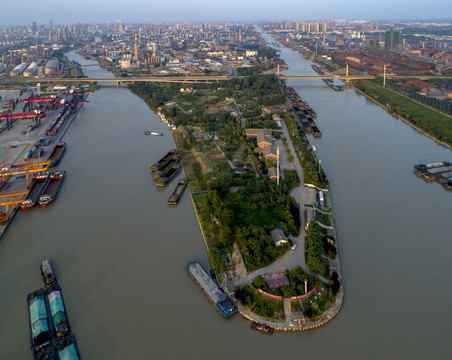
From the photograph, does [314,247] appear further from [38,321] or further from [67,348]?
[38,321]

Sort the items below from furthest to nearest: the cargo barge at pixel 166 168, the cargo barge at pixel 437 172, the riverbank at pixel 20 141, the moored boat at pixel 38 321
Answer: the cargo barge at pixel 166 168 → the cargo barge at pixel 437 172 → the riverbank at pixel 20 141 → the moored boat at pixel 38 321

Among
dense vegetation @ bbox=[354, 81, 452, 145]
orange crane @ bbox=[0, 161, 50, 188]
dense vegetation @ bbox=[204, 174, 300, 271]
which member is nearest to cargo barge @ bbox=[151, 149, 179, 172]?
dense vegetation @ bbox=[204, 174, 300, 271]

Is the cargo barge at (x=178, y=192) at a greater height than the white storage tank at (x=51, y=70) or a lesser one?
lesser

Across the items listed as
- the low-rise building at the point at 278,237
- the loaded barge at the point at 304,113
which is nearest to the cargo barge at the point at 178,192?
the low-rise building at the point at 278,237

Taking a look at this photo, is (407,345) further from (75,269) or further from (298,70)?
(298,70)

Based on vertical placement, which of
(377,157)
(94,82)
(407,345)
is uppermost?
(94,82)

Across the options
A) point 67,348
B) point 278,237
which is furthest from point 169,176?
point 67,348

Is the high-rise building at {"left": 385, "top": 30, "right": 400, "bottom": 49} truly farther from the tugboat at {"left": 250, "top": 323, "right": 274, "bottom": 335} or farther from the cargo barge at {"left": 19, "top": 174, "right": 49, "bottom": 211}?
the tugboat at {"left": 250, "top": 323, "right": 274, "bottom": 335}

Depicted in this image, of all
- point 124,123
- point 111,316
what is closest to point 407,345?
point 111,316

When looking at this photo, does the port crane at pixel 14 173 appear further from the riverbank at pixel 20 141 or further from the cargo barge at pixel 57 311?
the cargo barge at pixel 57 311
